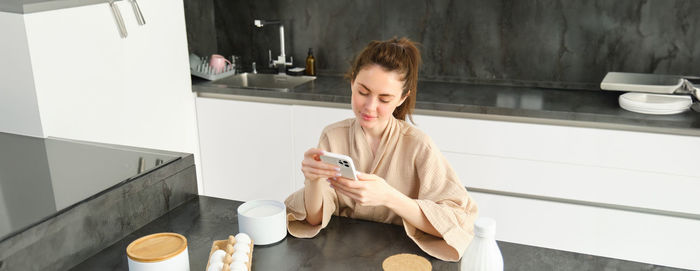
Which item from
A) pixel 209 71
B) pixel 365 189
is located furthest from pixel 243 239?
pixel 209 71

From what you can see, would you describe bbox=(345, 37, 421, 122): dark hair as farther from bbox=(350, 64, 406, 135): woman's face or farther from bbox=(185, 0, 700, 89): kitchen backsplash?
bbox=(185, 0, 700, 89): kitchen backsplash

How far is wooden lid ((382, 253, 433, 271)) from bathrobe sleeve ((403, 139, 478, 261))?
53 millimetres

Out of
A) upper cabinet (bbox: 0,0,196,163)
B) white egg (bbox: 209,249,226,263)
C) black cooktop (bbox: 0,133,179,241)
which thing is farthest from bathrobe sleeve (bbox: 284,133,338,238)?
upper cabinet (bbox: 0,0,196,163)

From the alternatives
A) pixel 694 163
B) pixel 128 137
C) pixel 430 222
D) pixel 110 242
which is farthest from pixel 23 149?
pixel 694 163

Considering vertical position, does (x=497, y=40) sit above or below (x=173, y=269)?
above

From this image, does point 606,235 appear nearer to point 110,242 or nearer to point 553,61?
point 553,61

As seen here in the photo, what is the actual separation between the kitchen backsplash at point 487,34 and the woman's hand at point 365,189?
6.09 ft

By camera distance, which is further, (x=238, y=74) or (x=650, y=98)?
(x=238, y=74)

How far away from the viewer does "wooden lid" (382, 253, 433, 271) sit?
52.1 inches

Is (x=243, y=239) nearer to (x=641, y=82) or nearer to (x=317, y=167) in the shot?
(x=317, y=167)

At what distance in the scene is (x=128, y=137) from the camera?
266 cm

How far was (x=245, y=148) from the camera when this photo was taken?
317 cm

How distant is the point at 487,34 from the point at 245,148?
54.4 inches

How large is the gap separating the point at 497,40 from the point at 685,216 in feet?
3.92
